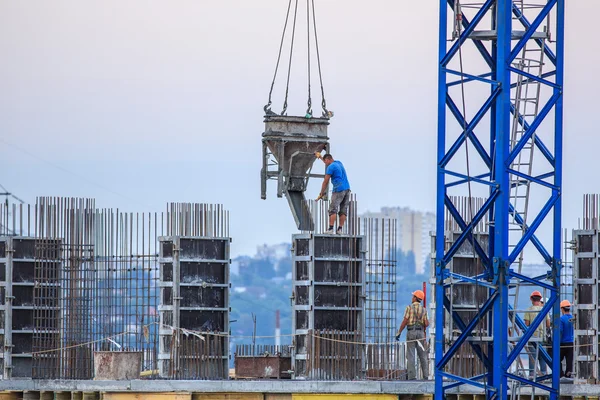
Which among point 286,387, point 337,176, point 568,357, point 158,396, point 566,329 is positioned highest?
point 337,176

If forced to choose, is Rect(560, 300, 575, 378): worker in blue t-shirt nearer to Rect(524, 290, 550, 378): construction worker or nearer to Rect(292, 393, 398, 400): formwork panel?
Rect(524, 290, 550, 378): construction worker

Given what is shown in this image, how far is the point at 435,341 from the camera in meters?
26.2

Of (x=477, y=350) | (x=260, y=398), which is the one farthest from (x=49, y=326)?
(x=477, y=350)

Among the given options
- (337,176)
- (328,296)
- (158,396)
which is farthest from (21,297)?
(337,176)

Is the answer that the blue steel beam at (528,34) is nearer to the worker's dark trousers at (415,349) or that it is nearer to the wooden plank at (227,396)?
the worker's dark trousers at (415,349)

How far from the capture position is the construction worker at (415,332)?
27.7 m

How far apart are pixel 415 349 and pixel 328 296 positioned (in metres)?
2.13

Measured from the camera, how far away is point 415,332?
1098 inches

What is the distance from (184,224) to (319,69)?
4490 mm

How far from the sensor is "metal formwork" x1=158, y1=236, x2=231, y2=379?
2822 cm

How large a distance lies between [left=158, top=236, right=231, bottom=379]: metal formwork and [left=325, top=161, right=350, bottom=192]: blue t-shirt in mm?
2568

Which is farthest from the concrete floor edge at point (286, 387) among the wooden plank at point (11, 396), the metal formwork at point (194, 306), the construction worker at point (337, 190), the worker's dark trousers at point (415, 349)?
the construction worker at point (337, 190)

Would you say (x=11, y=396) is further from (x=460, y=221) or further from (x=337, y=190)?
(x=460, y=221)

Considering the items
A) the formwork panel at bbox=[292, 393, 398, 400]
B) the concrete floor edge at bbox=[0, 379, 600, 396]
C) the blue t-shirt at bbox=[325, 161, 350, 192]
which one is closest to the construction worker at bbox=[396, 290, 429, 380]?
the concrete floor edge at bbox=[0, 379, 600, 396]
